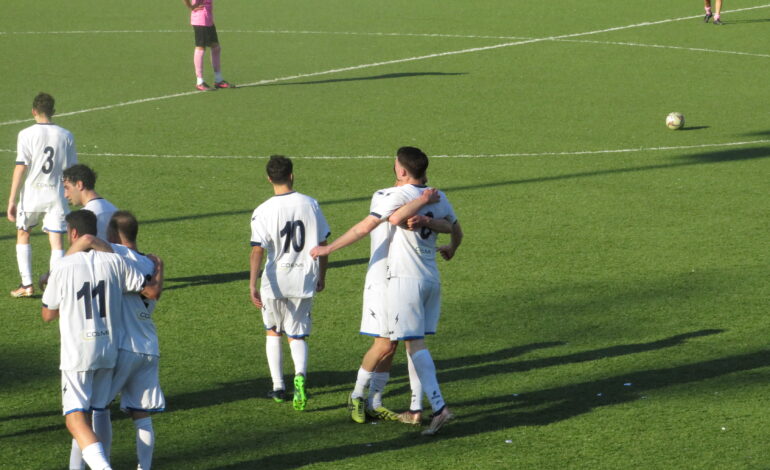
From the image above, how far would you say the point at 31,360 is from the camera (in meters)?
9.30

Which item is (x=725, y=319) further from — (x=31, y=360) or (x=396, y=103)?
(x=396, y=103)

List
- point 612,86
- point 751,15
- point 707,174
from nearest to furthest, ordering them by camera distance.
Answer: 1. point 707,174
2. point 612,86
3. point 751,15

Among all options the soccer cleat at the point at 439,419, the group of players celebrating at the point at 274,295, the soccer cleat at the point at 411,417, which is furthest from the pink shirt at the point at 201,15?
the soccer cleat at the point at 439,419

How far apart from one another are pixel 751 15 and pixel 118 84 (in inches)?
675

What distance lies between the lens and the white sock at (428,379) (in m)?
7.66

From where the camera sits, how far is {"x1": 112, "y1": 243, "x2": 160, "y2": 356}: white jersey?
6656 millimetres

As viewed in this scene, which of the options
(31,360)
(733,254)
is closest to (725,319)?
(733,254)

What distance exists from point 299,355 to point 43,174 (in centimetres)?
367

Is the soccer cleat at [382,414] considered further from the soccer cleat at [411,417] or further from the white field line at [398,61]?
the white field line at [398,61]

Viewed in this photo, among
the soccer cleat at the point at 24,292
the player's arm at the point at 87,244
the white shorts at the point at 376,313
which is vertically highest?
the player's arm at the point at 87,244

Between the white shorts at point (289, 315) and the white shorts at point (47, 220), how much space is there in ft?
10.5

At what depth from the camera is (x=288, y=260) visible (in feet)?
26.8

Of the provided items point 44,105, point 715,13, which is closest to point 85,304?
point 44,105

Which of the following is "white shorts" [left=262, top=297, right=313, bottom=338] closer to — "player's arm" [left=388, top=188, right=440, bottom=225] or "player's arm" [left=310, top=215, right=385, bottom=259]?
"player's arm" [left=310, top=215, right=385, bottom=259]
